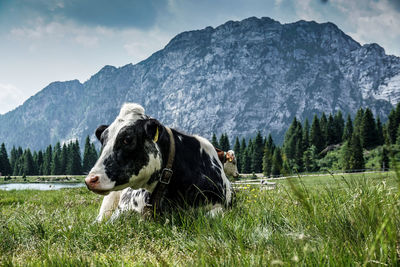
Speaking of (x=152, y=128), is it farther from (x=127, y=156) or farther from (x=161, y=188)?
(x=161, y=188)

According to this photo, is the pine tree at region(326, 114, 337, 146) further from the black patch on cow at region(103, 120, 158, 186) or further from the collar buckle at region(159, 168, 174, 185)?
the black patch on cow at region(103, 120, 158, 186)

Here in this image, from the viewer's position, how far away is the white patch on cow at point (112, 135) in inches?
134

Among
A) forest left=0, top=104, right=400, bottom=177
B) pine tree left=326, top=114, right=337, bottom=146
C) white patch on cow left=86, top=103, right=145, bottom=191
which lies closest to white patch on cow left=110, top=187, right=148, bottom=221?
white patch on cow left=86, top=103, right=145, bottom=191

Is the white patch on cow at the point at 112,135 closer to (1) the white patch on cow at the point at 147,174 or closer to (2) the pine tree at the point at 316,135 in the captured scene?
(1) the white patch on cow at the point at 147,174

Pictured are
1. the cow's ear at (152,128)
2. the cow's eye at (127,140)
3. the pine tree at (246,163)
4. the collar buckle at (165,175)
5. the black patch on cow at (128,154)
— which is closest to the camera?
the black patch on cow at (128,154)

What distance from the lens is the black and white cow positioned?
11.6 feet

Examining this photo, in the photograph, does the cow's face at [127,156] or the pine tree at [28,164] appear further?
the pine tree at [28,164]

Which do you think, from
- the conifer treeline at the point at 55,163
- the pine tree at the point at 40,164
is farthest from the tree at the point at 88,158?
the pine tree at the point at 40,164

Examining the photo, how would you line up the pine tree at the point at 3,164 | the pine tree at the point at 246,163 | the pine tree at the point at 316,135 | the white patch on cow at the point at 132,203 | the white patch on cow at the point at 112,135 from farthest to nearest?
the pine tree at the point at 3,164 < the pine tree at the point at 246,163 < the pine tree at the point at 316,135 < the white patch on cow at the point at 132,203 < the white patch on cow at the point at 112,135

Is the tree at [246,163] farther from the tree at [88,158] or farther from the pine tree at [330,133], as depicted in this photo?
the tree at [88,158]

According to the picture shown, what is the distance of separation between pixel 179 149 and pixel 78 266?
2.42m

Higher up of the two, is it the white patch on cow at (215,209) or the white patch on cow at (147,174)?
the white patch on cow at (147,174)

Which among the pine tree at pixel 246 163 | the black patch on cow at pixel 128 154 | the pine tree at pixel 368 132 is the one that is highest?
the pine tree at pixel 368 132

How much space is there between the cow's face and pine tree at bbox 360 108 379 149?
89.5 metres
